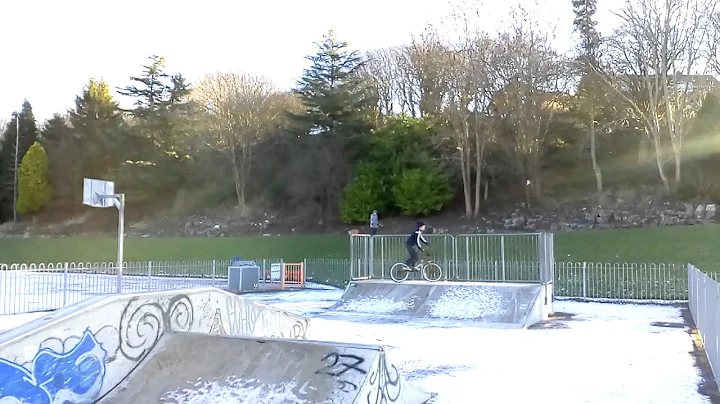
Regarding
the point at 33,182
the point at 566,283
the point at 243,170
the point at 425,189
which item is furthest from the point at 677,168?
the point at 33,182

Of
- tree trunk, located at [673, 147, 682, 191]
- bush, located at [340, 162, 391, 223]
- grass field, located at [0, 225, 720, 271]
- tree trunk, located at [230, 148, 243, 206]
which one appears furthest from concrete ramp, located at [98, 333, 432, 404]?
tree trunk, located at [230, 148, 243, 206]

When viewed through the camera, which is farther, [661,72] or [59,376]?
[661,72]

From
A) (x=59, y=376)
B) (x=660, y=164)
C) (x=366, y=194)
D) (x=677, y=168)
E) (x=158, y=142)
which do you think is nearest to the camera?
(x=59, y=376)

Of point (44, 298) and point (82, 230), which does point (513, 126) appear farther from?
point (82, 230)

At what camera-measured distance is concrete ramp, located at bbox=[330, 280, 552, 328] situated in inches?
553

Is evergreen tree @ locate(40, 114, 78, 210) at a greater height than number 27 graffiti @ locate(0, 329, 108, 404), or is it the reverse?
evergreen tree @ locate(40, 114, 78, 210)

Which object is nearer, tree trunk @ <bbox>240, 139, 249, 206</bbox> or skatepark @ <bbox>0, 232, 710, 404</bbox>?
skatepark @ <bbox>0, 232, 710, 404</bbox>

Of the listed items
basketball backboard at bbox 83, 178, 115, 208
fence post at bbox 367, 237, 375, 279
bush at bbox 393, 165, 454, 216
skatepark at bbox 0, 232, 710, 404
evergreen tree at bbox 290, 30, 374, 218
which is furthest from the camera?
evergreen tree at bbox 290, 30, 374, 218

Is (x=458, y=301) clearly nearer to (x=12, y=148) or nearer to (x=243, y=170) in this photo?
(x=243, y=170)

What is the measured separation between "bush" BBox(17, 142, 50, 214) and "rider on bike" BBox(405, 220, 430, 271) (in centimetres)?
4726

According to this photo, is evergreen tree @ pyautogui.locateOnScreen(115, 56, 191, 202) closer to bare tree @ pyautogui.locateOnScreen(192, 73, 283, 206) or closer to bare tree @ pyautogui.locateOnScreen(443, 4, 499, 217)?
bare tree @ pyautogui.locateOnScreen(192, 73, 283, 206)

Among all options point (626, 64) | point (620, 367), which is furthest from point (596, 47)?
point (620, 367)

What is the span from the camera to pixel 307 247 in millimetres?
33781

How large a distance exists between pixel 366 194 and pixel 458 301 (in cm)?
2106
